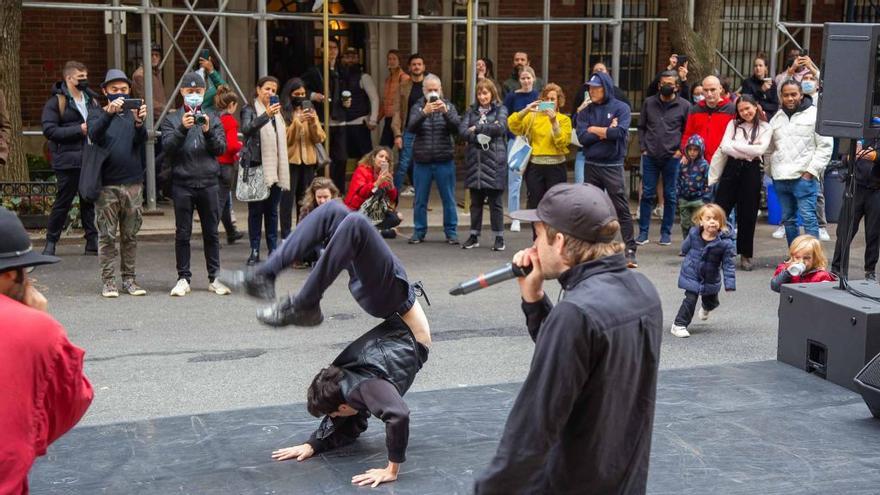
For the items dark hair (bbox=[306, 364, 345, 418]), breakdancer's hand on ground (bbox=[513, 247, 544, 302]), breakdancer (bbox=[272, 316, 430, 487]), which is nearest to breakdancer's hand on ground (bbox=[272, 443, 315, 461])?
breakdancer (bbox=[272, 316, 430, 487])

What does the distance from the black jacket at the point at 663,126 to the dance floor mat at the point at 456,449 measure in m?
Answer: 6.03

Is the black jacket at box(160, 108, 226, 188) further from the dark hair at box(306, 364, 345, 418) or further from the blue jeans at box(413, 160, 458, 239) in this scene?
the dark hair at box(306, 364, 345, 418)

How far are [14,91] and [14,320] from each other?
10.2 meters

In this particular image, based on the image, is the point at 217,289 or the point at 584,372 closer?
the point at 584,372

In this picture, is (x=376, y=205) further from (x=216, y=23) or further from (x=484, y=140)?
(x=216, y=23)

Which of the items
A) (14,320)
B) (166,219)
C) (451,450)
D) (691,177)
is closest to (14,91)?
(166,219)

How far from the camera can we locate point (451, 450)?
19.6ft

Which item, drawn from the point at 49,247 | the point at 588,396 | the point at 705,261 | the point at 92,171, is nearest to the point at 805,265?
the point at 705,261

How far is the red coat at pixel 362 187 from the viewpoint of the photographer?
11664mm

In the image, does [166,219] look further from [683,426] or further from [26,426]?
[26,426]

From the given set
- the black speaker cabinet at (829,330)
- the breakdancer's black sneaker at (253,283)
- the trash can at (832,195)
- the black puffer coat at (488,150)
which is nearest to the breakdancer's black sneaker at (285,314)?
the breakdancer's black sneaker at (253,283)

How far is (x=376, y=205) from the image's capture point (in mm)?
11656

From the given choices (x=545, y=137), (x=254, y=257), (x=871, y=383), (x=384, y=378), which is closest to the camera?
(x=384, y=378)

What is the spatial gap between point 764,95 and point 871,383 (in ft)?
31.3
